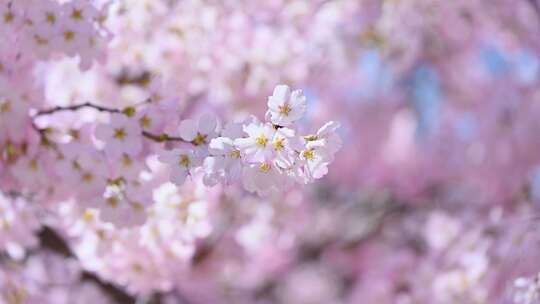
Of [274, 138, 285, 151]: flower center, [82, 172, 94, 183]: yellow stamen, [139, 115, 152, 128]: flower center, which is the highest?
[139, 115, 152, 128]: flower center

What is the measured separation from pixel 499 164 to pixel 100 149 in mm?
3292

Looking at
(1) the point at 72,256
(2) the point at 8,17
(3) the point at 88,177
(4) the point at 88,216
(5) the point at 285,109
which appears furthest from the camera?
(1) the point at 72,256

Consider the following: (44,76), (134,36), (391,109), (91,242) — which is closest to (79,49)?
(44,76)

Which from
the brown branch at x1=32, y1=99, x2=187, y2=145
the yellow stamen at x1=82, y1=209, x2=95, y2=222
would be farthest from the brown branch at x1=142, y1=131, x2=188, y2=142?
the yellow stamen at x1=82, y1=209, x2=95, y2=222

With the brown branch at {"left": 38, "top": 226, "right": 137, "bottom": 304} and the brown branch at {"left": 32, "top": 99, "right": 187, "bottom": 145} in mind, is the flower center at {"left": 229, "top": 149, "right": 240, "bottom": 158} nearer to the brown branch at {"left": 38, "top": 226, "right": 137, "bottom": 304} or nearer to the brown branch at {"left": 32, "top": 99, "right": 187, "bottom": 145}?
the brown branch at {"left": 32, "top": 99, "right": 187, "bottom": 145}

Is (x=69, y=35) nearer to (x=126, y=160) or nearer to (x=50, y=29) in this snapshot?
(x=50, y=29)

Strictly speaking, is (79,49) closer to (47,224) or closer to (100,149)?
(100,149)

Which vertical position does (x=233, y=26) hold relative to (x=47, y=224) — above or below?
above

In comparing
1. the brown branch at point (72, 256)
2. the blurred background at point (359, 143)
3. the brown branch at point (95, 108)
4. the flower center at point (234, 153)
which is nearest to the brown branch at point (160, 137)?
the brown branch at point (95, 108)

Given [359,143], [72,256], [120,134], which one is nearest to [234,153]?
[120,134]

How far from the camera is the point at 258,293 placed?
5.20 metres

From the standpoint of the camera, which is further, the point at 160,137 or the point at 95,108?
the point at 95,108

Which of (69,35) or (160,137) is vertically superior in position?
(69,35)

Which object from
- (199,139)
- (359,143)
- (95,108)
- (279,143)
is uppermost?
(359,143)
